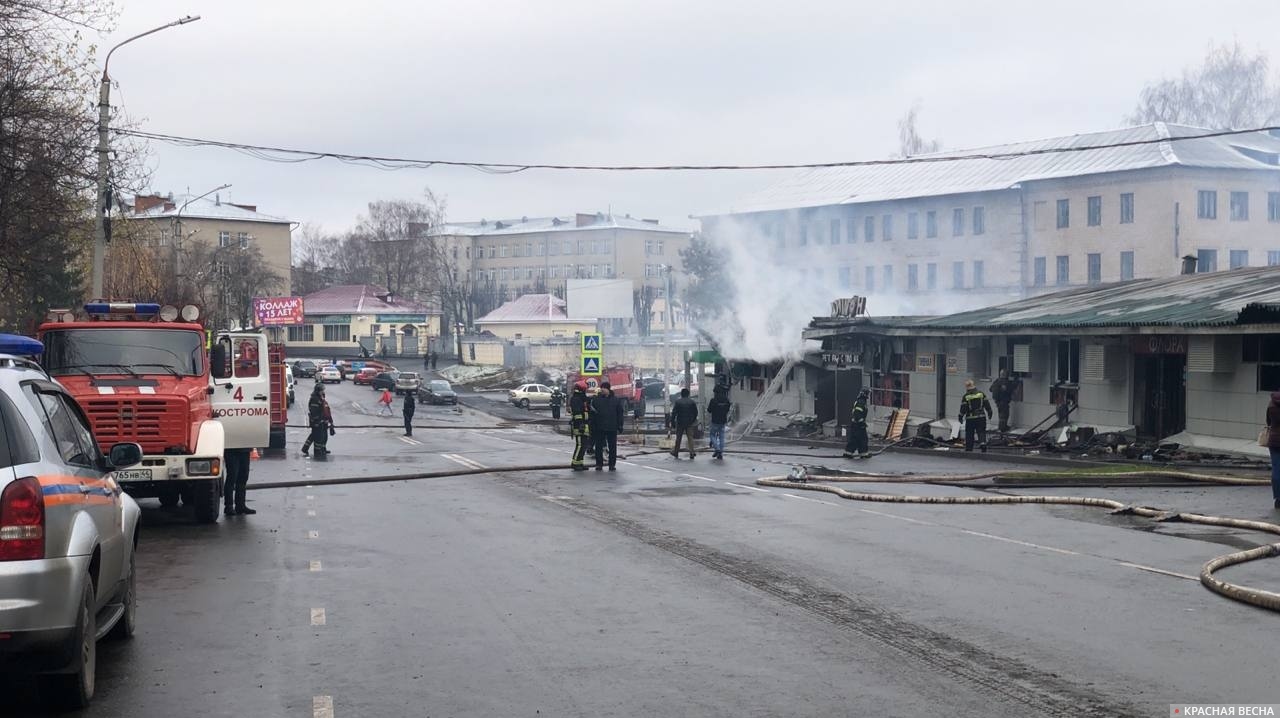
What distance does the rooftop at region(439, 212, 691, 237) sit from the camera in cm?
15975

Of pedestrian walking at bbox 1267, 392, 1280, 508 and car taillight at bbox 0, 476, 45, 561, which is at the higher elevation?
car taillight at bbox 0, 476, 45, 561

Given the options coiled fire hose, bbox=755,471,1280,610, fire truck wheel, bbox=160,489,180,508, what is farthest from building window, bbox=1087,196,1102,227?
fire truck wheel, bbox=160,489,180,508

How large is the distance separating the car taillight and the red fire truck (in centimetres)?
951

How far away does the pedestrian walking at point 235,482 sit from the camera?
1791 centimetres

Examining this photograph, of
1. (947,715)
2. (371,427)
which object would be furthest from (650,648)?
(371,427)

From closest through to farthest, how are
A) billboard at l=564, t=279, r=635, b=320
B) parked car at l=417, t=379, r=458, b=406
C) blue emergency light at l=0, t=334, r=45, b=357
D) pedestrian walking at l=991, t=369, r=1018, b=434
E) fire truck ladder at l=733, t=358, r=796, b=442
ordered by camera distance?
blue emergency light at l=0, t=334, r=45, b=357, pedestrian walking at l=991, t=369, r=1018, b=434, fire truck ladder at l=733, t=358, r=796, b=442, parked car at l=417, t=379, r=458, b=406, billboard at l=564, t=279, r=635, b=320

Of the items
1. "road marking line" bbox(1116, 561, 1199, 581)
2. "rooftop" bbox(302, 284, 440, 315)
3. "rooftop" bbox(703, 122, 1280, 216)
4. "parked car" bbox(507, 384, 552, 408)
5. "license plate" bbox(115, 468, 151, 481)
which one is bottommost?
"parked car" bbox(507, 384, 552, 408)

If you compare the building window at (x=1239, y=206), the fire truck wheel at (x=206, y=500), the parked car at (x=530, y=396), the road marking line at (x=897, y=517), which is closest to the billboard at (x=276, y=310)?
the parked car at (x=530, y=396)

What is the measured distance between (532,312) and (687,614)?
115m

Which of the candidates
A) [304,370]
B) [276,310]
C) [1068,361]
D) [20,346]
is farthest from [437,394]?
[20,346]

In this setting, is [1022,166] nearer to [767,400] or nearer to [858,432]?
[767,400]

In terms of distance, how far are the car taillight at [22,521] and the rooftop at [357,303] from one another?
119 m

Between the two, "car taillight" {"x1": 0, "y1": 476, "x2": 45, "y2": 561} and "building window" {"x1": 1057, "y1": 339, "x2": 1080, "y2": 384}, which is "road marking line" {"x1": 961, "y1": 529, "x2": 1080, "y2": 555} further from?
"building window" {"x1": 1057, "y1": 339, "x2": 1080, "y2": 384}

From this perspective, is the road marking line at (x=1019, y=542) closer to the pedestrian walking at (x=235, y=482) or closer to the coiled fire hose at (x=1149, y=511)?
the coiled fire hose at (x=1149, y=511)
